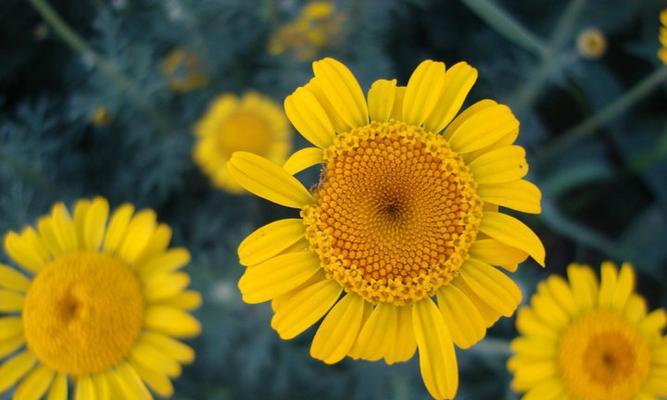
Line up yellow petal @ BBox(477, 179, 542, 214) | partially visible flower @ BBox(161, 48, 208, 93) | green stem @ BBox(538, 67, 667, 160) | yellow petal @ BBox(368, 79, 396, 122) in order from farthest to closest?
1. partially visible flower @ BBox(161, 48, 208, 93)
2. green stem @ BBox(538, 67, 667, 160)
3. yellow petal @ BBox(368, 79, 396, 122)
4. yellow petal @ BBox(477, 179, 542, 214)

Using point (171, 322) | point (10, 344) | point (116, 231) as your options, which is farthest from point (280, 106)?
point (10, 344)

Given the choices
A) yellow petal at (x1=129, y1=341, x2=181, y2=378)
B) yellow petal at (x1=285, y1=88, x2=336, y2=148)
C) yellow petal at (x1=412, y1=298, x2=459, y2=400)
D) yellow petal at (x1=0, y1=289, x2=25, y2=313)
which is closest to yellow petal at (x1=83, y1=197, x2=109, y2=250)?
yellow petal at (x1=0, y1=289, x2=25, y2=313)

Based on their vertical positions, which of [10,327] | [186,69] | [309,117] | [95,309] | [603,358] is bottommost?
[603,358]

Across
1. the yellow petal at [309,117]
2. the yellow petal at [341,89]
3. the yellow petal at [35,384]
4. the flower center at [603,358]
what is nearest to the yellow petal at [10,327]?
the yellow petal at [35,384]

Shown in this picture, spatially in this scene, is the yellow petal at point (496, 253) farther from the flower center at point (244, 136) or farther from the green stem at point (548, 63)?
the flower center at point (244, 136)

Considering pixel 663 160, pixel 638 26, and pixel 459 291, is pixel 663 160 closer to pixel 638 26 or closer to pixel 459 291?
pixel 638 26

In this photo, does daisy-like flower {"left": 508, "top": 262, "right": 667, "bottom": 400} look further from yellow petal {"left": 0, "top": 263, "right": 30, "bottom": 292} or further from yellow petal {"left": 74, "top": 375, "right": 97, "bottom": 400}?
yellow petal {"left": 0, "top": 263, "right": 30, "bottom": 292}

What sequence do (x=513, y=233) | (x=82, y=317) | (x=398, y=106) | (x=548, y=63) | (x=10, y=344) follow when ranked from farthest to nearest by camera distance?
(x=548, y=63), (x=10, y=344), (x=82, y=317), (x=398, y=106), (x=513, y=233)

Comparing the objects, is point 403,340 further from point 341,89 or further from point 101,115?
point 101,115
